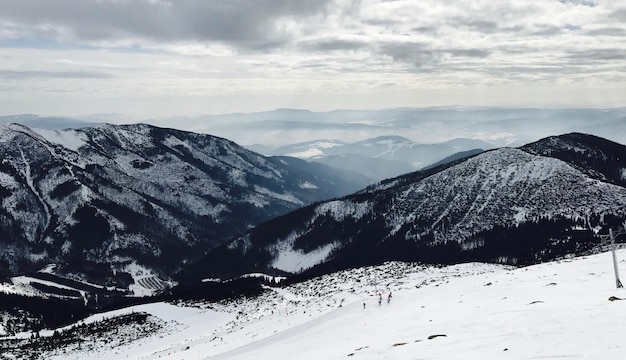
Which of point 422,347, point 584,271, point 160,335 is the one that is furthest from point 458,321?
point 160,335

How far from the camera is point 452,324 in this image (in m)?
35.8

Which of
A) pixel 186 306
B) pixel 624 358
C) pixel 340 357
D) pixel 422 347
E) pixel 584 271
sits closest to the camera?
pixel 624 358

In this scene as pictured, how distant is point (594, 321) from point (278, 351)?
1080 inches

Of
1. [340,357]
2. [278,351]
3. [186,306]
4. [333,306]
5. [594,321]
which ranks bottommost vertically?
[186,306]

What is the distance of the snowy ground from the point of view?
82.2 feet

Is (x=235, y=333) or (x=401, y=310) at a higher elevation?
(x=401, y=310)

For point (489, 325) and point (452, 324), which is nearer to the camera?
point (489, 325)

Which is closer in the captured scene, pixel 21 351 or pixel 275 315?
pixel 275 315

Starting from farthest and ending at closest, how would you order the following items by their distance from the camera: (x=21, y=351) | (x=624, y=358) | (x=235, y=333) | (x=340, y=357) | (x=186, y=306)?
(x=186, y=306), (x=21, y=351), (x=235, y=333), (x=340, y=357), (x=624, y=358)

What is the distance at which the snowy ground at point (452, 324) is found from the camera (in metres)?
25.0

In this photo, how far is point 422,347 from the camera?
1166 inches

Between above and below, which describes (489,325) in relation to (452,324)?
above

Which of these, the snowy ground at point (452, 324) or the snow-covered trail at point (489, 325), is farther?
the snowy ground at point (452, 324)

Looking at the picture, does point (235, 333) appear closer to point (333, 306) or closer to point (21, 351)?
point (333, 306)
